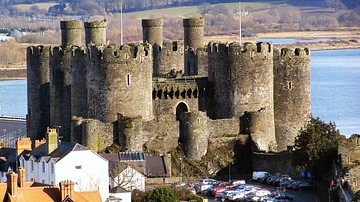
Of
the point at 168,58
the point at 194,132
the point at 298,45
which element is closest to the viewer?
the point at 194,132

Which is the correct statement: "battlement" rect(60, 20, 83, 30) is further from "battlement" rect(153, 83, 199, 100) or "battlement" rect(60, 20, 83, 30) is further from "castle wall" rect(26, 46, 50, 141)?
"battlement" rect(153, 83, 199, 100)

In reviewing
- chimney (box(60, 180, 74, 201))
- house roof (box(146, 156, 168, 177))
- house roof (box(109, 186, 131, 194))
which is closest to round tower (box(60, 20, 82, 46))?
house roof (box(146, 156, 168, 177))

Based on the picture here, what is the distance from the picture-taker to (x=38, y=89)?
160ft

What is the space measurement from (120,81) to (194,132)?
8.45ft

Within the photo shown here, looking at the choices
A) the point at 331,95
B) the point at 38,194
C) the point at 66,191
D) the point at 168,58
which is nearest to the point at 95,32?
the point at 168,58

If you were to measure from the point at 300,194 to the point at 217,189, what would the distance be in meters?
2.17

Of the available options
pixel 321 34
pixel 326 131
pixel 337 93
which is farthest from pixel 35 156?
pixel 321 34

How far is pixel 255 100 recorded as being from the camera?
4541cm

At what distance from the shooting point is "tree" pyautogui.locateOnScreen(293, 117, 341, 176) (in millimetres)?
40938

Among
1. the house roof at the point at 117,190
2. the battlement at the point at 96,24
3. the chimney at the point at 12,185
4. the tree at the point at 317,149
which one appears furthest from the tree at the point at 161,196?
the battlement at the point at 96,24

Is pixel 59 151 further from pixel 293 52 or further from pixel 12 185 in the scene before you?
pixel 293 52

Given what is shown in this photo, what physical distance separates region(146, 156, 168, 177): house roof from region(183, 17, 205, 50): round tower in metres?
9.41

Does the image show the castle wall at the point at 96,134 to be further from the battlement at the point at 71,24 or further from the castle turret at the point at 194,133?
the battlement at the point at 71,24

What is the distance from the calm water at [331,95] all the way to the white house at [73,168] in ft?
73.8
